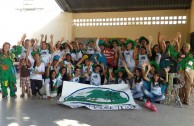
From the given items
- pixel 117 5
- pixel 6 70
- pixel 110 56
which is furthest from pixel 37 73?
pixel 117 5

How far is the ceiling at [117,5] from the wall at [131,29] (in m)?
0.22

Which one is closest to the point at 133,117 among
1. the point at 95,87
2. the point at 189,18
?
the point at 95,87

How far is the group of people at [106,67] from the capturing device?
17.7ft

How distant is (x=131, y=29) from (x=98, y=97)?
8.04m

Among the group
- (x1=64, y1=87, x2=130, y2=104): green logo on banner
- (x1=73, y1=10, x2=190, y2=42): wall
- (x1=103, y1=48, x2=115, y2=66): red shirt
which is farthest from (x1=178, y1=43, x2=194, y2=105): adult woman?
(x1=73, y1=10, x2=190, y2=42): wall

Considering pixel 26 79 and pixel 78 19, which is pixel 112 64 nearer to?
pixel 26 79

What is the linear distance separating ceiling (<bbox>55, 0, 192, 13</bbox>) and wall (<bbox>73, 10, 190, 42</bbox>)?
0.22 metres

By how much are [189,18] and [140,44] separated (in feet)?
20.7

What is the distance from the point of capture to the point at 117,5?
12.2m

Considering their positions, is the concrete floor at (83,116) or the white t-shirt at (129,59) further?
the white t-shirt at (129,59)

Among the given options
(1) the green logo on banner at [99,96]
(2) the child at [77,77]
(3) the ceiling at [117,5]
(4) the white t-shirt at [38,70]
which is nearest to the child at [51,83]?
(4) the white t-shirt at [38,70]

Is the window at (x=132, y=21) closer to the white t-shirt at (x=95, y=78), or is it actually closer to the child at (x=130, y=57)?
the child at (x=130, y=57)

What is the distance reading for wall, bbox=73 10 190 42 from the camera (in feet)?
38.5

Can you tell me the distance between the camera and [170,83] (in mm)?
5270
